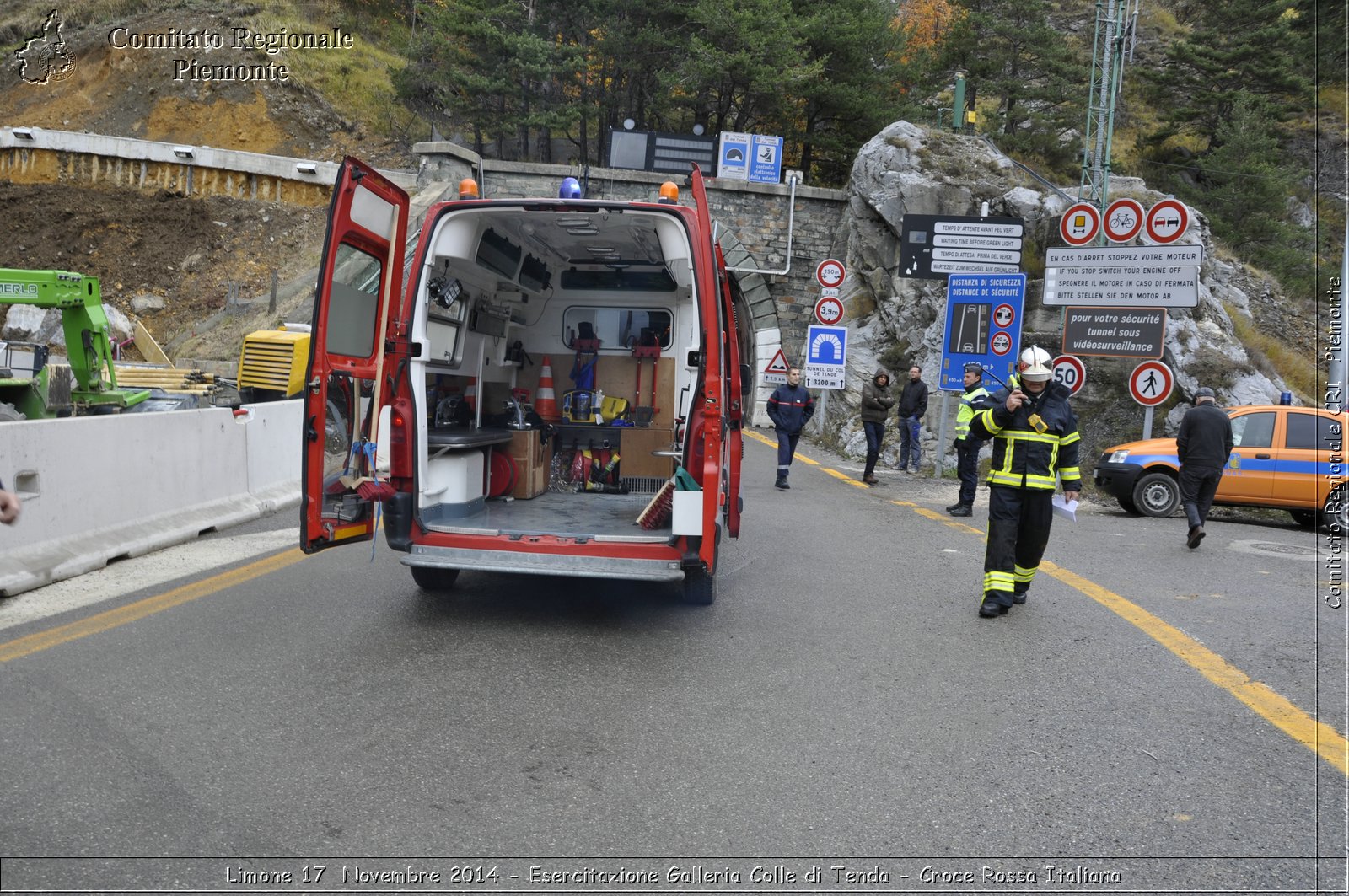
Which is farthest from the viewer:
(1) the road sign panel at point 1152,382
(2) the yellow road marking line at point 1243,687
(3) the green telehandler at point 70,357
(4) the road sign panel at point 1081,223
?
(4) the road sign panel at point 1081,223

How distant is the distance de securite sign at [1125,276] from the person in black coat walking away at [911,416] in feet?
7.90

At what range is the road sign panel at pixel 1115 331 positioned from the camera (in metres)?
12.9

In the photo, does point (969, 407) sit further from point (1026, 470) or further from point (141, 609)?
point (141, 609)

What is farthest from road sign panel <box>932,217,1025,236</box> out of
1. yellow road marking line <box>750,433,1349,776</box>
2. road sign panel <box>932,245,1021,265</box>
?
yellow road marking line <box>750,433,1349,776</box>

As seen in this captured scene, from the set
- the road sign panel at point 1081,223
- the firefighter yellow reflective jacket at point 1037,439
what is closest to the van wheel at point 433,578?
the firefighter yellow reflective jacket at point 1037,439

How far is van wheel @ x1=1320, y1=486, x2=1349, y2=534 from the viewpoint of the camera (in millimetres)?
11086

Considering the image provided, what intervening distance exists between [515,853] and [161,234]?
2946cm

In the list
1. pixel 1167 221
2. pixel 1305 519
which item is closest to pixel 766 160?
pixel 1167 221

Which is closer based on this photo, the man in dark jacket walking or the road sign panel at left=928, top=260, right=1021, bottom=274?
the man in dark jacket walking

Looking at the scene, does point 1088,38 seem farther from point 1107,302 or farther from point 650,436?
point 650,436

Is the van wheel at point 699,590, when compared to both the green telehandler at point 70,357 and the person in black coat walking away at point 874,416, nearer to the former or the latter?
the person in black coat walking away at point 874,416

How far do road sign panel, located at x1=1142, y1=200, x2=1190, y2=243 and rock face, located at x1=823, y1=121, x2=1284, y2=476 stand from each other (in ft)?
9.33

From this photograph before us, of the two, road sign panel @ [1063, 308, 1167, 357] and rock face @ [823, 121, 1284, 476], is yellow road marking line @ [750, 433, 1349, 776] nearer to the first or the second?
road sign panel @ [1063, 308, 1167, 357]

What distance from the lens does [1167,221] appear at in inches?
501
